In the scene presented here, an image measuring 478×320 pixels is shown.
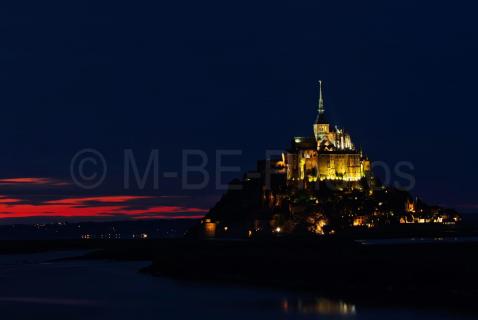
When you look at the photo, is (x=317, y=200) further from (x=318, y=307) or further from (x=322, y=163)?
(x=318, y=307)

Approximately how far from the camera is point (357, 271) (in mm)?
53750

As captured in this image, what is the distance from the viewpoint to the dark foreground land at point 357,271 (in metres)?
47.7

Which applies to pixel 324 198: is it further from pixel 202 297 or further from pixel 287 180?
pixel 202 297

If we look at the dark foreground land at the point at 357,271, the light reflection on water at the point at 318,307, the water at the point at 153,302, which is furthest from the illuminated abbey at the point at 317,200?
the light reflection on water at the point at 318,307

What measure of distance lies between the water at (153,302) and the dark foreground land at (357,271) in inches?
69.3

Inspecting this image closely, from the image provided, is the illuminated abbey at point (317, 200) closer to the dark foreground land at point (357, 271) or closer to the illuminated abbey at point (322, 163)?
the illuminated abbey at point (322, 163)

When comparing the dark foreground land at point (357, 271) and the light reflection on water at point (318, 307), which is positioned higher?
the dark foreground land at point (357, 271)

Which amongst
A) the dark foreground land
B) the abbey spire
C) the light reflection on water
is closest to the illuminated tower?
the abbey spire

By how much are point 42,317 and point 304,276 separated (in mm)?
16163

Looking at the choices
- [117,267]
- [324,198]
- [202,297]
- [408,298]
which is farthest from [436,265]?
[324,198]

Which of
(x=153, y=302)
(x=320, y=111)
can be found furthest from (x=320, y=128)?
(x=153, y=302)

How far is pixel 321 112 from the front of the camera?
472ft

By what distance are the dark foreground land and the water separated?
1759mm

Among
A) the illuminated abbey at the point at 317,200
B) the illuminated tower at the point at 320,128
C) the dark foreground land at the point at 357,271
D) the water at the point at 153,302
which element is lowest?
the water at the point at 153,302
